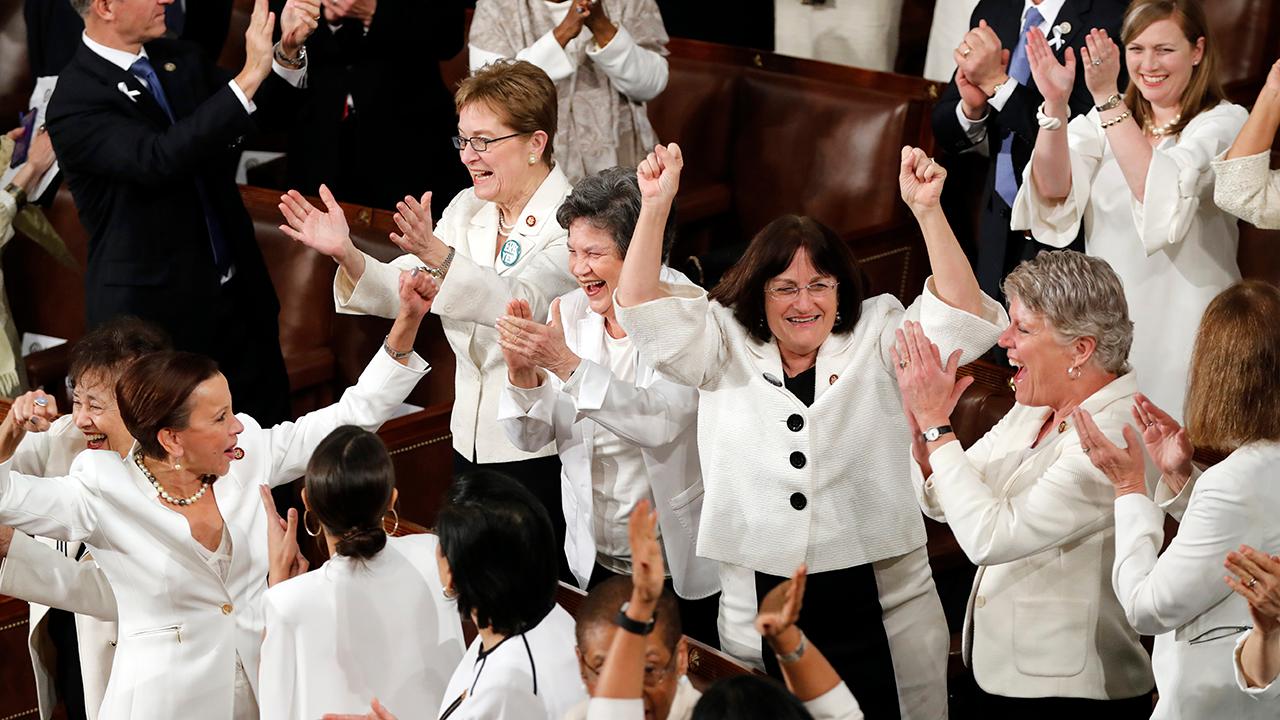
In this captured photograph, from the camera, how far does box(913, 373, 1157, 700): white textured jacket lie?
9.01 ft

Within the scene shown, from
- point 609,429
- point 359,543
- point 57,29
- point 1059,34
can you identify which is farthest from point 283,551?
point 57,29

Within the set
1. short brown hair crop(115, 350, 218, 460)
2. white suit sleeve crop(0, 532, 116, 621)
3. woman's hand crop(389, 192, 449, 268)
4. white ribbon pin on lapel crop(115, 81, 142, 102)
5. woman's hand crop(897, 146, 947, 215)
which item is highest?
woman's hand crop(897, 146, 947, 215)

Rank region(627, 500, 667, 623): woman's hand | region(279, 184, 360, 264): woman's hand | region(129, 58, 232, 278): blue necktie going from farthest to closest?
region(129, 58, 232, 278): blue necktie < region(279, 184, 360, 264): woman's hand < region(627, 500, 667, 623): woman's hand

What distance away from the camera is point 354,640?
2.65 m

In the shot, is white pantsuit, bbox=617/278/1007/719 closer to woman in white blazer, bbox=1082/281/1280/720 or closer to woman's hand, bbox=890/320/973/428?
woman's hand, bbox=890/320/973/428

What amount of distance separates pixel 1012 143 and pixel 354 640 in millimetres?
2479

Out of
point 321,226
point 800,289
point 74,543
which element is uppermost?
point 800,289

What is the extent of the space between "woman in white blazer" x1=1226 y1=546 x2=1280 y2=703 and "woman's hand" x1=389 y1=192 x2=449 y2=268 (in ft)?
5.85

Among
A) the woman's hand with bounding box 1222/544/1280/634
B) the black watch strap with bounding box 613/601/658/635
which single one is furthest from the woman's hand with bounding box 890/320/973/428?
the black watch strap with bounding box 613/601/658/635

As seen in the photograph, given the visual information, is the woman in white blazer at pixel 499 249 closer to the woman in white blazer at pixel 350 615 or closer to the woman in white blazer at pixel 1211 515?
the woman in white blazer at pixel 350 615

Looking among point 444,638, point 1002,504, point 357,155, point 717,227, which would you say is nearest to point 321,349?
point 357,155

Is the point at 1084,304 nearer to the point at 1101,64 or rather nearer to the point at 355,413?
the point at 1101,64

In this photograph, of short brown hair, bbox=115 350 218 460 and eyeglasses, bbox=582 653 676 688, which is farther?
short brown hair, bbox=115 350 218 460

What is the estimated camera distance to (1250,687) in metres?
2.45
